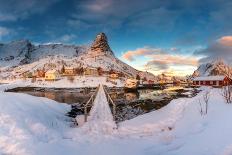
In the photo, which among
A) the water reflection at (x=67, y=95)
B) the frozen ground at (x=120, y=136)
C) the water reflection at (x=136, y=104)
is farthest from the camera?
the water reflection at (x=67, y=95)

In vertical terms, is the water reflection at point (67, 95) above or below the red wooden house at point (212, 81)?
below

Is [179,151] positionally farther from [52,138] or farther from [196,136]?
[52,138]

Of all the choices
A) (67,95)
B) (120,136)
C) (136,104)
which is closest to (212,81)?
(67,95)

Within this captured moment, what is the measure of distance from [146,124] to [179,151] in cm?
952

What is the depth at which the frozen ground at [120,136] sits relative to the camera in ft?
54.6

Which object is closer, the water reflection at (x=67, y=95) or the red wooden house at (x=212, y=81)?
the water reflection at (x=67, y=95)

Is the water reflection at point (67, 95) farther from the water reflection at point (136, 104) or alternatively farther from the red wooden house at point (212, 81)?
the red wooden house at point (212, 81)

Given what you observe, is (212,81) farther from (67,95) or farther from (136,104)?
(136,104)

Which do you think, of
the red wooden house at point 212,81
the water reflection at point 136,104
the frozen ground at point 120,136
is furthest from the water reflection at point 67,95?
the red wooden house at point 212,81

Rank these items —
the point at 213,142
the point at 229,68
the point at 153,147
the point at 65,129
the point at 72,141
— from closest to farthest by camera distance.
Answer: the point at 213,142, the point at 153,147, the point at 72,141, the point at 65,129, the point at 229,68

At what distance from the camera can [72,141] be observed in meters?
19.9

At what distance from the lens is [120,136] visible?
71.5 ft

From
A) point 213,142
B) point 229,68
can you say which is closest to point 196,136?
point 213,142

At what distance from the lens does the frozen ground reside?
1666cm
